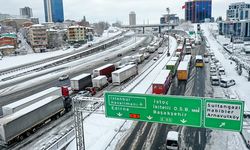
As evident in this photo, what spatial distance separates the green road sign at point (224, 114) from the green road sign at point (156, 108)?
1.91 feet

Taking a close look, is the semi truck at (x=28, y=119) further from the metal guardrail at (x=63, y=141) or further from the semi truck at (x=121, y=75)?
the semi truck at (x=121, y=75)

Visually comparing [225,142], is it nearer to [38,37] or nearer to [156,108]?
[156,108]

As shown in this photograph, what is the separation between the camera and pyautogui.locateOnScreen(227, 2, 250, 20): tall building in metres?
165

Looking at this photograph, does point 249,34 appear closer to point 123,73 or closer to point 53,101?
point 123,73

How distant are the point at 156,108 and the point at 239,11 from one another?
180m

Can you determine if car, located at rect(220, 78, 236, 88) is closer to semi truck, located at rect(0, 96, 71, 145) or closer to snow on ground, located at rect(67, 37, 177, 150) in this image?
snow on ground, located at rect(67, 37, 177, 150)

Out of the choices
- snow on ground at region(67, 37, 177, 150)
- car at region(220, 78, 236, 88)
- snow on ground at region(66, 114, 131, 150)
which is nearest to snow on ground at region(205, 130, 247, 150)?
snow on ground at region(67, 37, 177, 150)

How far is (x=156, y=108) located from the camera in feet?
59.8

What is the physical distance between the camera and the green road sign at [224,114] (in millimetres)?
16156

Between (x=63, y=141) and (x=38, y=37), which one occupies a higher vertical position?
(x=38, y=37)

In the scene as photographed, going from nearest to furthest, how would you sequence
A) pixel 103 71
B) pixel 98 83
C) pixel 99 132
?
pixel 99 132 < pixel 98 83 < pixel 103 71

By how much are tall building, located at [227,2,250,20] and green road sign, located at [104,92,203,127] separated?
16815cm

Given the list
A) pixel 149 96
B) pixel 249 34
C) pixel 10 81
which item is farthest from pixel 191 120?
pixel 249 34

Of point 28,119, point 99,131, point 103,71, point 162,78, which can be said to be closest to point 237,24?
point 103,71
